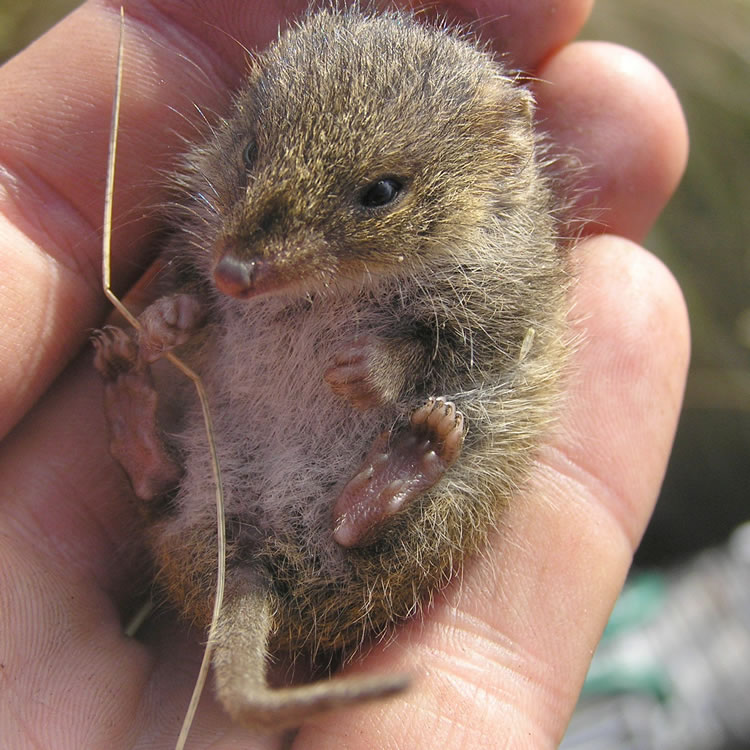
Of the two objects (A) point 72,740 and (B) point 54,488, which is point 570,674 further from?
(B) point 54,488

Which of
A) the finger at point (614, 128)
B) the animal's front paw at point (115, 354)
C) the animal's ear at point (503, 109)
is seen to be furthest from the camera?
the finger at point (614, 128)

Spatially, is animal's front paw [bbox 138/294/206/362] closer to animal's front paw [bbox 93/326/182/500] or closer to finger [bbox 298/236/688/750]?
animal's front paw [bbox 93/326/182/500]

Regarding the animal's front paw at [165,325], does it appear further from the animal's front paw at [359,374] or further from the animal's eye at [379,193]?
the animal's eye at [379,193]

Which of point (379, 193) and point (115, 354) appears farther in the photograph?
point (115, 354)

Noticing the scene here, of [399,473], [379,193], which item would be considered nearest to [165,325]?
[379,193]

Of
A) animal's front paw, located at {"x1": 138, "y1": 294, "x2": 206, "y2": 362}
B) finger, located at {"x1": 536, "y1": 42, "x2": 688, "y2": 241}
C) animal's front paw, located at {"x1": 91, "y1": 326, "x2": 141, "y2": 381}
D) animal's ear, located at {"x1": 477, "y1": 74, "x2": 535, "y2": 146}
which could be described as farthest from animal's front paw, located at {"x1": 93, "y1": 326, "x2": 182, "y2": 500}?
finger, located at {"x1": 536, "y1": 42, "x2": 688, "y2": 241}

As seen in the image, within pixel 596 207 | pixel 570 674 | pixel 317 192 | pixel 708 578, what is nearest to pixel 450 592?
pixel 570 674

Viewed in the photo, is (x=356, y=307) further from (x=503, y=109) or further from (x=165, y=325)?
(x=503, y=109)

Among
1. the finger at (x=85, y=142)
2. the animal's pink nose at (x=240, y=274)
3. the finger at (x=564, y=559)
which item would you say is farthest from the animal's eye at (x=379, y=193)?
the finger at (x=564, y=559)
